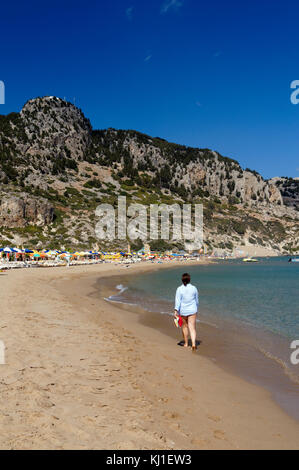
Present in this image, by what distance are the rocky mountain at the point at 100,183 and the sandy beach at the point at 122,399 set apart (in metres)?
68.8

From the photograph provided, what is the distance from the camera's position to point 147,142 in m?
184

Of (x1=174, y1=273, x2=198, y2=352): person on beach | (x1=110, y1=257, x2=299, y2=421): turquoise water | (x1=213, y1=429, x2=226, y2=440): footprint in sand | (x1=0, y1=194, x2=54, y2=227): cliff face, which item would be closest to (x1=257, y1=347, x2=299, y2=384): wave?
(x1=110, y1=257, x2=299, y2=421): turquoise water

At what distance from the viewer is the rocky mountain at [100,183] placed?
83.0 meters

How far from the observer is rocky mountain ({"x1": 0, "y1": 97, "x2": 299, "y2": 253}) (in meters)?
83.0

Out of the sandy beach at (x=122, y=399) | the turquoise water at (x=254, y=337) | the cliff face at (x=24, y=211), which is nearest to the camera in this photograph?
the sandy beach at (x=122, y=399)

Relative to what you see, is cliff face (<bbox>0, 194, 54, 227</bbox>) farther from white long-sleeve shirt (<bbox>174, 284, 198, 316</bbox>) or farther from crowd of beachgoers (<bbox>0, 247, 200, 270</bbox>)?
white long-sleeve shirt (<bbox>174, 284, 198, 316</bbox>)

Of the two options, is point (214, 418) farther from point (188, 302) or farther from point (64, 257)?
point (64, 257)

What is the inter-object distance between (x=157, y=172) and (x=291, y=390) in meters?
170

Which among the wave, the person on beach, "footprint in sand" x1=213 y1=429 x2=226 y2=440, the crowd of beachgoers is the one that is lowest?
the crowd of beachgoers

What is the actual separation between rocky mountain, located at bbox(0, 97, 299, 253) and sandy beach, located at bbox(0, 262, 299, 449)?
6877 centimetres

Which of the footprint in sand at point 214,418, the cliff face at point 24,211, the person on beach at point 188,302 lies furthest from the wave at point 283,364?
the cliff face at point 24,211

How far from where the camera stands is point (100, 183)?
13400 cm

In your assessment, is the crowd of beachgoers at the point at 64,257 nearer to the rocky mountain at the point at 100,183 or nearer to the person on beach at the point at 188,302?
the rocky mountain at the point at 100,183

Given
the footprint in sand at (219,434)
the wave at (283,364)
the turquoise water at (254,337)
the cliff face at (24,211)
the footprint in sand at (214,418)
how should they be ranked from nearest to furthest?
1. the footprint in sand at (219,434)
2. the footprint in sand at (214,418)
3. the turquoise water at (254,337)
4. the wave at (283,364)
5. the cliff face at (24,211)
